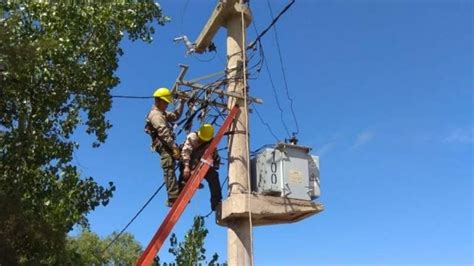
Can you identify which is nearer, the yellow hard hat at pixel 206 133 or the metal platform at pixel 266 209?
the metal platform at pixel 266 209

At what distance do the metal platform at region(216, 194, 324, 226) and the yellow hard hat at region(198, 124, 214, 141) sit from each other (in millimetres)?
921

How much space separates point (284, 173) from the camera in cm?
639

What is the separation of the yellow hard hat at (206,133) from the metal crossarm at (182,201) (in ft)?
1.05

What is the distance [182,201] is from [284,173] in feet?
3.73

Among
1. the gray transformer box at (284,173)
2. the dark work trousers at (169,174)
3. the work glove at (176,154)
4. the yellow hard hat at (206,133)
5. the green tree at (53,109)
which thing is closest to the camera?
the gray transformer box at (284,173)

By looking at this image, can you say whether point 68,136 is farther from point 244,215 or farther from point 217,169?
point 244,215

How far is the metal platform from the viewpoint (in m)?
6.08

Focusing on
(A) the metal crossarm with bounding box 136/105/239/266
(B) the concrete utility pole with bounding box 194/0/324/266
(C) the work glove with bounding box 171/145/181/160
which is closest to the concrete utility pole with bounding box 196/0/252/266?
(B) the concrete utility pole with bounding box 194/0/324/266

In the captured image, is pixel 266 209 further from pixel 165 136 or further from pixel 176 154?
pixel 165 136

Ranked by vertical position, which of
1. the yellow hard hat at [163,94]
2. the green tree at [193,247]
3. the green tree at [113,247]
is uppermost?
the green tree at [113,247]

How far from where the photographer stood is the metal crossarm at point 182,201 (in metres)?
6.01

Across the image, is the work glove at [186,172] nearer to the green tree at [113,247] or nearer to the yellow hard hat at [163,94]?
the yellow hard hat at [163,94]

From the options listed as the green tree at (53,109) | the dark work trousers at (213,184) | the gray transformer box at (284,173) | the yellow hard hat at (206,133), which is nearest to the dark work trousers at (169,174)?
the dark work trousers at (213,184)

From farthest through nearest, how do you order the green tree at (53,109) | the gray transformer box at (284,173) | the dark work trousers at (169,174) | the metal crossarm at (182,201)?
the green tree at (53,109), the dark work trousers at (169,174), the gray transformer box at (284,173), the metal crossarm at (182,201)
